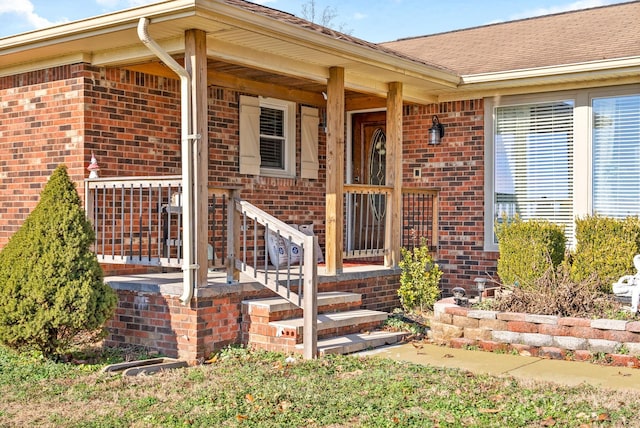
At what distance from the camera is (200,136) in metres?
7.13

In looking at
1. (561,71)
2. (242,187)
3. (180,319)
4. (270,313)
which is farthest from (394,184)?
(180,319)

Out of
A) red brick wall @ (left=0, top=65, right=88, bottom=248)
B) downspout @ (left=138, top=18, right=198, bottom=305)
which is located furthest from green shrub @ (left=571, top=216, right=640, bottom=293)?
red brick wall @ (left=0, top=65, right=88, bottom=248)

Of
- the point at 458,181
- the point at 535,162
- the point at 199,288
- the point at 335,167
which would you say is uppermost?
the point at 535,162

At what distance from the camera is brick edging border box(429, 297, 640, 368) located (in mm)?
6957

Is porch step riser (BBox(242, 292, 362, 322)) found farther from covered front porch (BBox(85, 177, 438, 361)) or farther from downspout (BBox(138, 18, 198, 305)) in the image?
downspout (BBox(138, 18, 198, 305))

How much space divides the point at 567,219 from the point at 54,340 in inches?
258

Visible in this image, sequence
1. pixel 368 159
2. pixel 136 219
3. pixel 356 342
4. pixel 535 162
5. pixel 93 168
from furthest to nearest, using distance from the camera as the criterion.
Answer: pixel 368 159
pixel 535 162
pixel 136 219
pixel 93 168
pixel 356 342

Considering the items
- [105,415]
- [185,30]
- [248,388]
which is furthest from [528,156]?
[105,415]

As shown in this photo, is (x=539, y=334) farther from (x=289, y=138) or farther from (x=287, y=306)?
(x=289, y=138)

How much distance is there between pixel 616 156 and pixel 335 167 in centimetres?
367

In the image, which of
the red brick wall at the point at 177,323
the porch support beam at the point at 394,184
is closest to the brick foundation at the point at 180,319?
the red brick wall at the point at 177,323

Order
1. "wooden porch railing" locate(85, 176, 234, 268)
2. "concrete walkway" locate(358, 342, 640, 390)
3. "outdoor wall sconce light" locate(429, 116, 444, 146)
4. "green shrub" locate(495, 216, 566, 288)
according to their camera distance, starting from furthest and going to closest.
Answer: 1. "outdoor wall sconce light" locate(429, 116, 444, 146)
2. "green shrub" locate(495, 216, 566, 288)
3. "wooden porch railing" locate(85, 176, 234, 268)
4. "concrete walkway" locate(358, 342, 640, 390)

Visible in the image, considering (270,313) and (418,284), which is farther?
(418,284)

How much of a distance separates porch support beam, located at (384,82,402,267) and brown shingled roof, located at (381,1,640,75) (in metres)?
1.44
